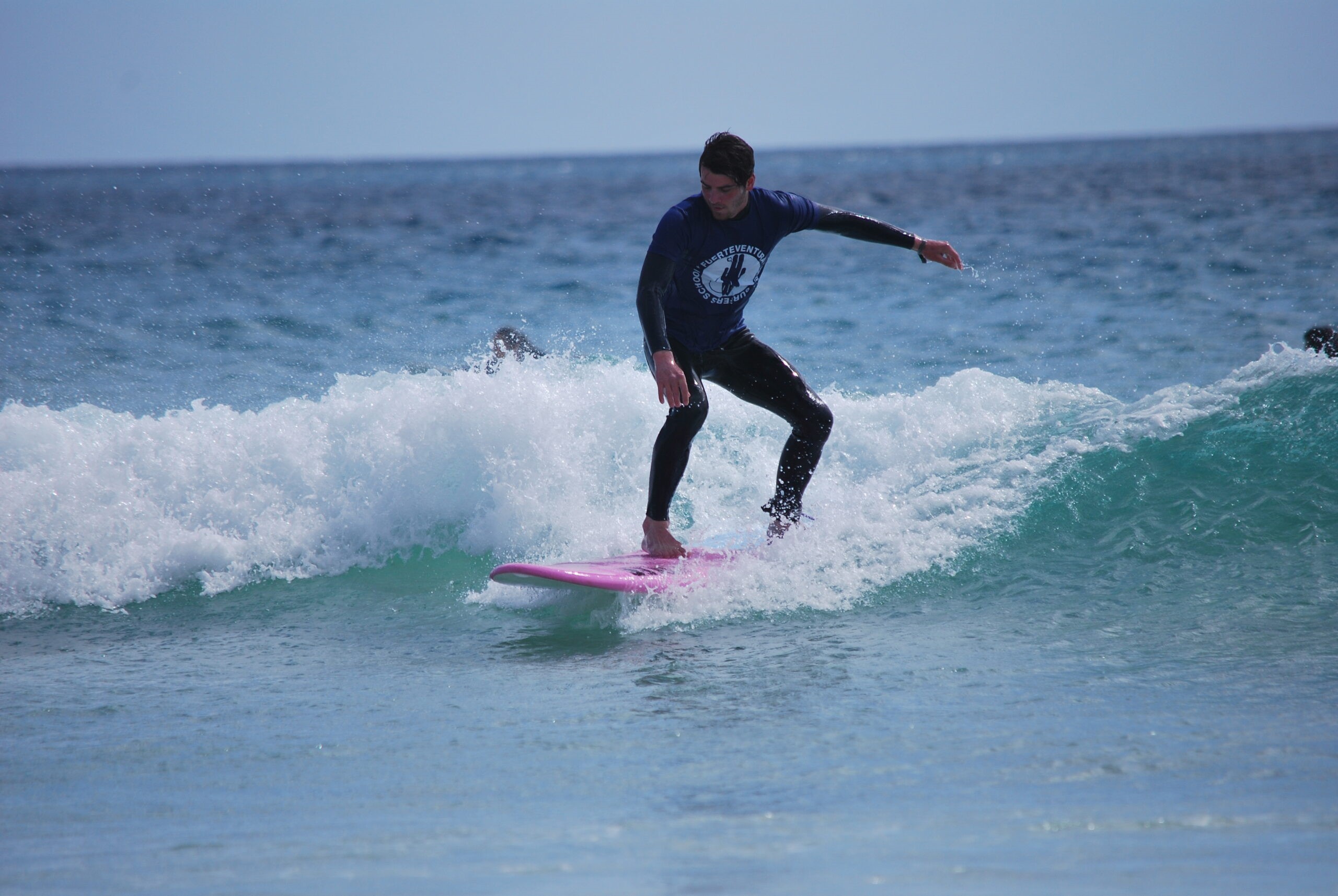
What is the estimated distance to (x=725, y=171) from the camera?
4.44 meters

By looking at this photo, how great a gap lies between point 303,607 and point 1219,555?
177 inches

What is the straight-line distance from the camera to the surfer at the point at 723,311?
14.6 feet

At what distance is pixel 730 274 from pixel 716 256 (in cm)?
13

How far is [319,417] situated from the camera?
7008mm

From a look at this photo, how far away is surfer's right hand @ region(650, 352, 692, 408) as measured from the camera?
14.1 ft

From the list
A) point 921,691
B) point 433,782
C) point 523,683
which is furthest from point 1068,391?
point 433,782

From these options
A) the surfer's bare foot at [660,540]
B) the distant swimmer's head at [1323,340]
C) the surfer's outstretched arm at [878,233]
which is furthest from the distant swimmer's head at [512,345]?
the distant swimmer's head at [1323,340]

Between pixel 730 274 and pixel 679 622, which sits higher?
pixel 730 274

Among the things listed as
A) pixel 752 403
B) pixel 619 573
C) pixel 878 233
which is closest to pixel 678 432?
pixel 752 403

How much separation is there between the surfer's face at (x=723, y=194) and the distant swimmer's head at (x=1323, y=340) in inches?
180

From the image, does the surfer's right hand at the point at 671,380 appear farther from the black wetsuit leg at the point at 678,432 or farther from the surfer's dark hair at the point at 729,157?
the surfer's dark hair at the point at 729,157

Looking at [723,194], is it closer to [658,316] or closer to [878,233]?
[658,316]

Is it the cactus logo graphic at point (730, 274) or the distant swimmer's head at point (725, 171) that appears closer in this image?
the distant swimmer's head at point (725, 171)

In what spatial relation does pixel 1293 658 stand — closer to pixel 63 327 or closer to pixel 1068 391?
pixel 1068 391
